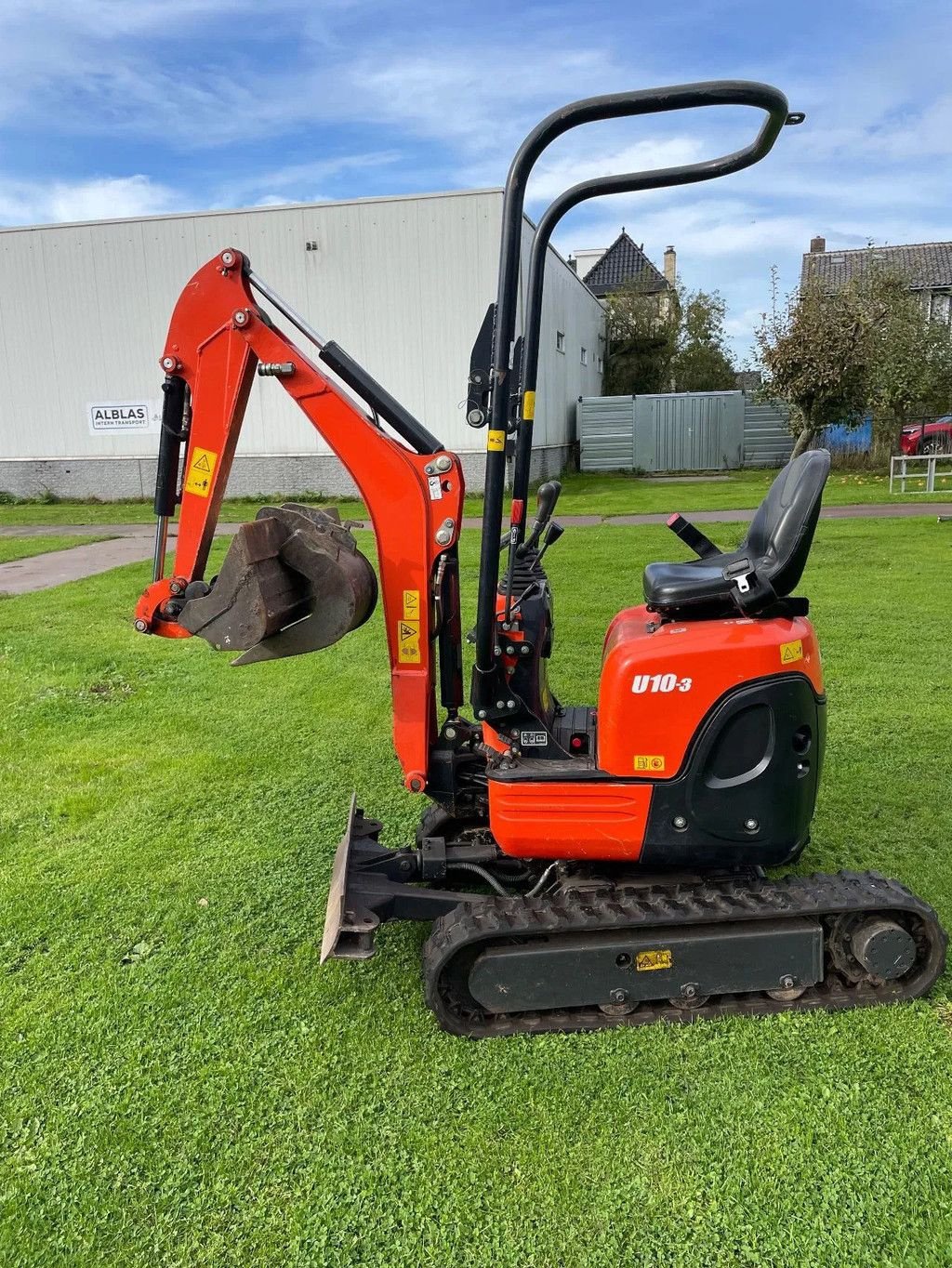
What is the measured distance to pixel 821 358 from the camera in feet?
70.6

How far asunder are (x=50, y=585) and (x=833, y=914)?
395 inches

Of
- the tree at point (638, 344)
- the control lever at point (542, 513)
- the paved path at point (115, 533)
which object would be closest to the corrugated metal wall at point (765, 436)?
the tree at point (638, 344)

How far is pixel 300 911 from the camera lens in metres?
3.76

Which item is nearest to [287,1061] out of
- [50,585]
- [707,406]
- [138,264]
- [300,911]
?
[300,911]

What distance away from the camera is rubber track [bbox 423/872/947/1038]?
9.80 ft

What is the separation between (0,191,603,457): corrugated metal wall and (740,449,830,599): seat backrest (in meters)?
16.2

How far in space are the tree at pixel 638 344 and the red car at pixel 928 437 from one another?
15690 millimetres

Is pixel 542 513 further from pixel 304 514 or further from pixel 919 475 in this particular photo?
pixel 919 475

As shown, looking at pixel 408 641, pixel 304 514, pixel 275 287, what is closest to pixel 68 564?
pixel 275 287

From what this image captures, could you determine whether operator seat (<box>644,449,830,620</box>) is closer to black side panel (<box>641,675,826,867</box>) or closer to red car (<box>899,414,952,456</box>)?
black side panel (<box>641,675,826,867</box>)

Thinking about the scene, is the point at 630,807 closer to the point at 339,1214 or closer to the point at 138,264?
the point at 339,1214

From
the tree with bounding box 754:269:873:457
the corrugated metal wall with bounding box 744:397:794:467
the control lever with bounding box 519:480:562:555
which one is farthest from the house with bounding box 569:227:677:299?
the control lever with bounding box 519:480:562:555

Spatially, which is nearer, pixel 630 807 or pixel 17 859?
pixel 630 807

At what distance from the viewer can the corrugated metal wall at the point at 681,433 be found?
27.6 metres
